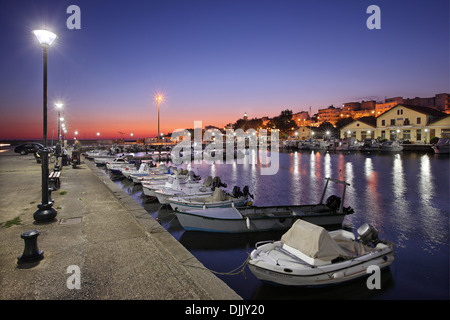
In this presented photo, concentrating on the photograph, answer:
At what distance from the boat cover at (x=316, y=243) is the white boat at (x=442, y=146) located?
7626 centimetres

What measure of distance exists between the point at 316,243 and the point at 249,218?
217 inches

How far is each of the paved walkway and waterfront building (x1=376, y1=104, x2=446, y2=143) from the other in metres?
90.6

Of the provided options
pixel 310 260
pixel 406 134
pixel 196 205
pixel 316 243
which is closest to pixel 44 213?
pixel 196 205

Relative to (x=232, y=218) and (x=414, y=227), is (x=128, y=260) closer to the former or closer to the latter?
(x=232, y=218)

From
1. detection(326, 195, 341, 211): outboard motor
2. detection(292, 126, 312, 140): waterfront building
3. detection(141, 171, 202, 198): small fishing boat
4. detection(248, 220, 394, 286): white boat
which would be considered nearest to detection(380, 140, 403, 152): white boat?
detection(292, 126, 312, 140): waterfront building

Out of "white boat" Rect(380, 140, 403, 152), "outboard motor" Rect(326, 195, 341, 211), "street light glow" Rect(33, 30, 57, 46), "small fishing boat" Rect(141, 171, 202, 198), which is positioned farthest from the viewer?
"white boat" Rect(380, 140, 403, 152)

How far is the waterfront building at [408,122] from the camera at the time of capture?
7662 centimetres

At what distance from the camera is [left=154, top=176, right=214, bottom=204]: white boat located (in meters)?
18.6

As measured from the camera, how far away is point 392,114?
82938 millimetres

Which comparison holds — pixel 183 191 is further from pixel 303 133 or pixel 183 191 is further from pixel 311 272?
pixel 303 133

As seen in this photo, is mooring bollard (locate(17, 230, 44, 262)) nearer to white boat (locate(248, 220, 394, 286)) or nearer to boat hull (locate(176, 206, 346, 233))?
white boat (locate(248, 220, 394, 286))

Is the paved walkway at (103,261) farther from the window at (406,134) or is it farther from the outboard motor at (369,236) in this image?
the window at (406,134)

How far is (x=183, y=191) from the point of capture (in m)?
19.3

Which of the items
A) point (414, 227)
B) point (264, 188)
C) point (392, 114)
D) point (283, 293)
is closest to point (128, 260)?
point (283, 293)
